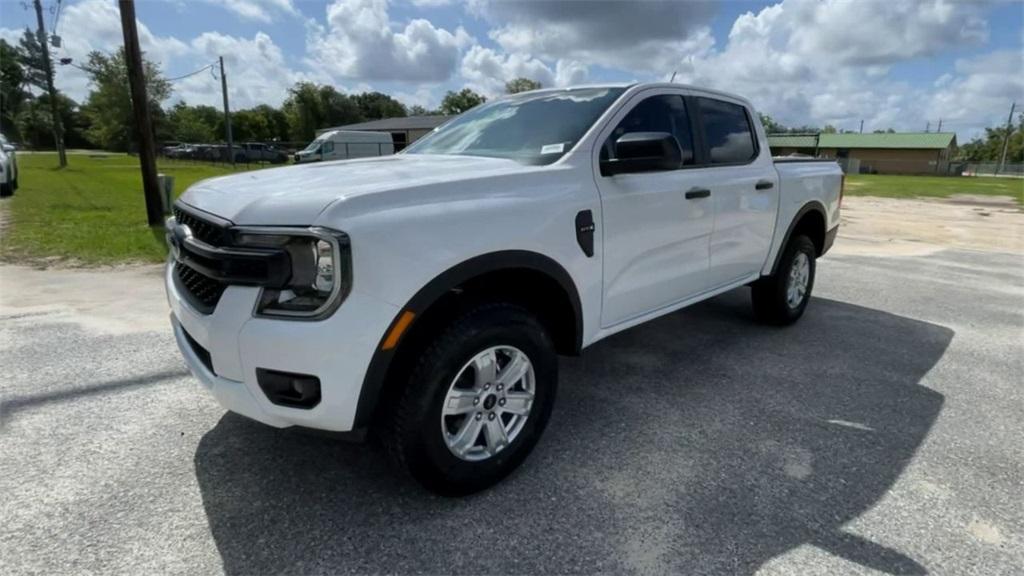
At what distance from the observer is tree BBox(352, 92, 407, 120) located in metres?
92.9

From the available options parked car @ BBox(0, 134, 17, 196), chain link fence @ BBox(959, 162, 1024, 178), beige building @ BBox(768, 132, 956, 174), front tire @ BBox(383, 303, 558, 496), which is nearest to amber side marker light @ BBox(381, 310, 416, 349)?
front tire @ BBox(383, 303, 558, 496)

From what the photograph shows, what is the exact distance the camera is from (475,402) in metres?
2.46

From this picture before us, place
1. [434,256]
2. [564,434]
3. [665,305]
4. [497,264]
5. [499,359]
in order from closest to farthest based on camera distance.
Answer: [434,256], [497,264], [499,359], [564,434], [665,305]

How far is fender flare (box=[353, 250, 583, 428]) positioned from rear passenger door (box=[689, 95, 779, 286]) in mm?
1749

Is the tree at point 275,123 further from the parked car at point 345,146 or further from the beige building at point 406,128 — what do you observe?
the parked car at point 345,146

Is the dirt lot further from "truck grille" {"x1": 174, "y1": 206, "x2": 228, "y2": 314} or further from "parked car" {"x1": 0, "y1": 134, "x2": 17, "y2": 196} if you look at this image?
"parked car" {"x1": 0, "y1": 134, "x2": 17, "y2": 196}

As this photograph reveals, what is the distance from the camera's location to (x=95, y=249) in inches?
303

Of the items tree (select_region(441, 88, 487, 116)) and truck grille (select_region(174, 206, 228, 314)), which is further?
tree (select_region(441, 88, 487, 116))

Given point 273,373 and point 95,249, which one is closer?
point 273,373

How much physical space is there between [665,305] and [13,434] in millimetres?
3584

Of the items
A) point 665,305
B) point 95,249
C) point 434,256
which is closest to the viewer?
point 434,256

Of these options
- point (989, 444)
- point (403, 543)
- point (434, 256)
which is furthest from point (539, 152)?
point (989, 444)

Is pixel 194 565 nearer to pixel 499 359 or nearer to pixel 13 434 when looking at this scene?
pixel 499 359

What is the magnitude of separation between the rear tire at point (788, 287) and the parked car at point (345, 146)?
104 feet
